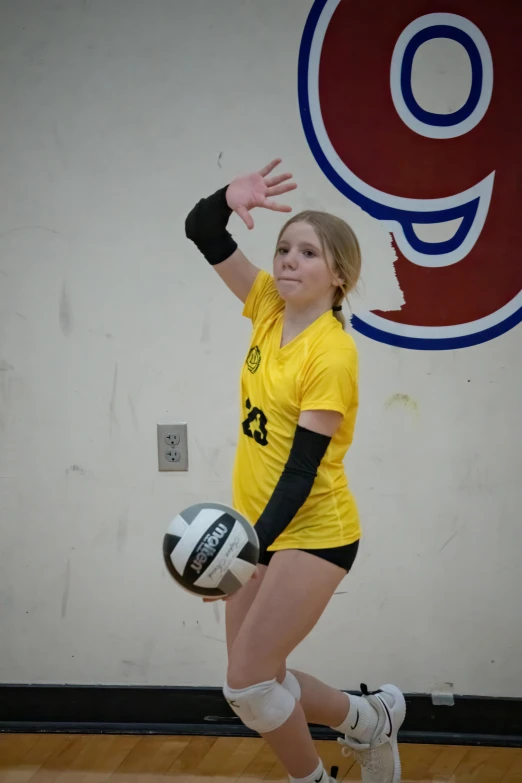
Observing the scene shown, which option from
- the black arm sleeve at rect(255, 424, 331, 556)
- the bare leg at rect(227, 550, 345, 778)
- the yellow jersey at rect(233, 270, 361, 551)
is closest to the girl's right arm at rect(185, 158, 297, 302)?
the yellow jersey at rect(233, 270, 361, 551)

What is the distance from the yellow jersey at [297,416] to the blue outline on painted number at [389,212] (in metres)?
0.61

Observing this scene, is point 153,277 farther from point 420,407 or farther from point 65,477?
point 420,407

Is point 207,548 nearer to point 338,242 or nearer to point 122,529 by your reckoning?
point 338,242

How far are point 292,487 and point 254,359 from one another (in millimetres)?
395

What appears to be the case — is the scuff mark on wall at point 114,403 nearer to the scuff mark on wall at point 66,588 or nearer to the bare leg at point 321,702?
the scuff mark on wall at point 66,588

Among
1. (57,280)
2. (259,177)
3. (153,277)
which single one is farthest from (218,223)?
(57,280)

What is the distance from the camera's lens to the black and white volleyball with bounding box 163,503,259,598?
73.3 inches


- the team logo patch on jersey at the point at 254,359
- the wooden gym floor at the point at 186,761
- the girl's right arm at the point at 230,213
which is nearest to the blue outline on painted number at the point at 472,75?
the girl's right arm at the point at 230,213

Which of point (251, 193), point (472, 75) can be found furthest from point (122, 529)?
point (472, 75)

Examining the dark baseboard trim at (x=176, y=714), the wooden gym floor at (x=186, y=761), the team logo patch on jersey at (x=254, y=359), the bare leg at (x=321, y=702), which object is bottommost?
the wooden gym floor at (x=186, y=761)

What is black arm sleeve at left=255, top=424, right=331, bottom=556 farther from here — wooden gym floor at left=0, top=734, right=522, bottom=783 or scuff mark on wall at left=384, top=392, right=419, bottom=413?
wooden gym floor at left=0, top=734, right=522, bottom=783

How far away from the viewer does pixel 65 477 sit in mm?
2846

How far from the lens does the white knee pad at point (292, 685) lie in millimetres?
2219

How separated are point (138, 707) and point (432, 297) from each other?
168 cm
